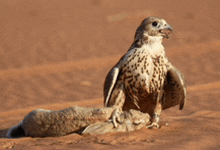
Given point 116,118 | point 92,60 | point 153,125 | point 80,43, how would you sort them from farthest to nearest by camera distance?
1. point 80,43
2. point 92,60
3. point 153,125
4. point 116,118

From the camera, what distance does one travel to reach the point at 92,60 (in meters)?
13.0

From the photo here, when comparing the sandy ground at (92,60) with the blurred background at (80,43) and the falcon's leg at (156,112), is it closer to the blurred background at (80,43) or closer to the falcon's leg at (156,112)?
the blurred background at (80,43)

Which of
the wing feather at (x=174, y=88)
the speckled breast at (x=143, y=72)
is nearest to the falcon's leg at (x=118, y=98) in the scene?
the speckled breast at (x=143, y=72)

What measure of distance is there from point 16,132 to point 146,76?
1951mm

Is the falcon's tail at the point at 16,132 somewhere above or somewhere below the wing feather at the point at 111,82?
below

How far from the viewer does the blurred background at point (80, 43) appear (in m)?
10.2

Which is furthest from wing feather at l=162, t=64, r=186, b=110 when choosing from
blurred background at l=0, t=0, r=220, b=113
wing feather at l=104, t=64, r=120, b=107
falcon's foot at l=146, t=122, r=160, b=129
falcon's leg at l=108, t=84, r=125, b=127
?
blurred background at l=0, t=0, r=220, b=113

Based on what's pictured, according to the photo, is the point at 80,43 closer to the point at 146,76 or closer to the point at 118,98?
the point at 118,98

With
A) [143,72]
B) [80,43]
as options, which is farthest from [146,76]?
[80,43]

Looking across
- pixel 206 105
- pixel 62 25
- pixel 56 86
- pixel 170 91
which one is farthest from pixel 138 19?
pixel 170 91

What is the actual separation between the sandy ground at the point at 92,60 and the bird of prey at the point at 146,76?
1.44 ft

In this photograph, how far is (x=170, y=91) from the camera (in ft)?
14.9

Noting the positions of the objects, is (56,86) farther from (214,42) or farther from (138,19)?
(138,19)

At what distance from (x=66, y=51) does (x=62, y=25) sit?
4455 mm
